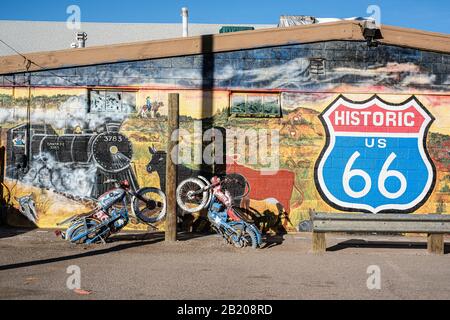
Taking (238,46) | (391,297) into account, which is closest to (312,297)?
(391,297)

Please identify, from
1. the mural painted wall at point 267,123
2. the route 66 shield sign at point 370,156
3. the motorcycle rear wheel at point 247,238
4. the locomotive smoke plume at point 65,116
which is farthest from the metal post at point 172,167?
the route 66 shield sign at point 370,156

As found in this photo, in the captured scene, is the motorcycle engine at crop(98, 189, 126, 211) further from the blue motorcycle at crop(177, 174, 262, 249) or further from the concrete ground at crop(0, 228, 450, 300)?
the blue motorcycle at crop(177, 174, 262, 249)

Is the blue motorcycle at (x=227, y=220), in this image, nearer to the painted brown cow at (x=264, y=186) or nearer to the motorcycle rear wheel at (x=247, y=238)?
the motorcycle rear wheel at (x=247, y=238)

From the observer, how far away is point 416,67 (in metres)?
12.1

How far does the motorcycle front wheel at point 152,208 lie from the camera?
39.1 ft

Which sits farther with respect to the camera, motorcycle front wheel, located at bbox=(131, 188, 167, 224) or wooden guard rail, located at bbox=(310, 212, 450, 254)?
motorcycle front wheel, located at bbox=(131, 188, 167, 224)

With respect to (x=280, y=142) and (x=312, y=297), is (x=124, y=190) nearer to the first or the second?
(x=280, y=142)

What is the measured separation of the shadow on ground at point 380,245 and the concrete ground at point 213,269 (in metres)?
0.02

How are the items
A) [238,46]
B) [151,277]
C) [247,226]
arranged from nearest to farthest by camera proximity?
[151,277] < [247,226] < [238,46]

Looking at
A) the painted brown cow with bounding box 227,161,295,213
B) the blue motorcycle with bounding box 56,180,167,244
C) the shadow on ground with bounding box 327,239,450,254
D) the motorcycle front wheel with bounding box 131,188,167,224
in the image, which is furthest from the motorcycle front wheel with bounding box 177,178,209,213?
the shadow on ground with bounding box 327,239,450,254

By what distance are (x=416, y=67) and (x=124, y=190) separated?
664 cm

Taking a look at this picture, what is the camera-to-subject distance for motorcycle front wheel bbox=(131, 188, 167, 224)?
39.1ft

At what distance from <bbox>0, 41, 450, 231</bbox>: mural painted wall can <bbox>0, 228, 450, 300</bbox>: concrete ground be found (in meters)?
1.12

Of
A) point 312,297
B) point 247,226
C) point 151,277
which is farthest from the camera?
point 247,226
